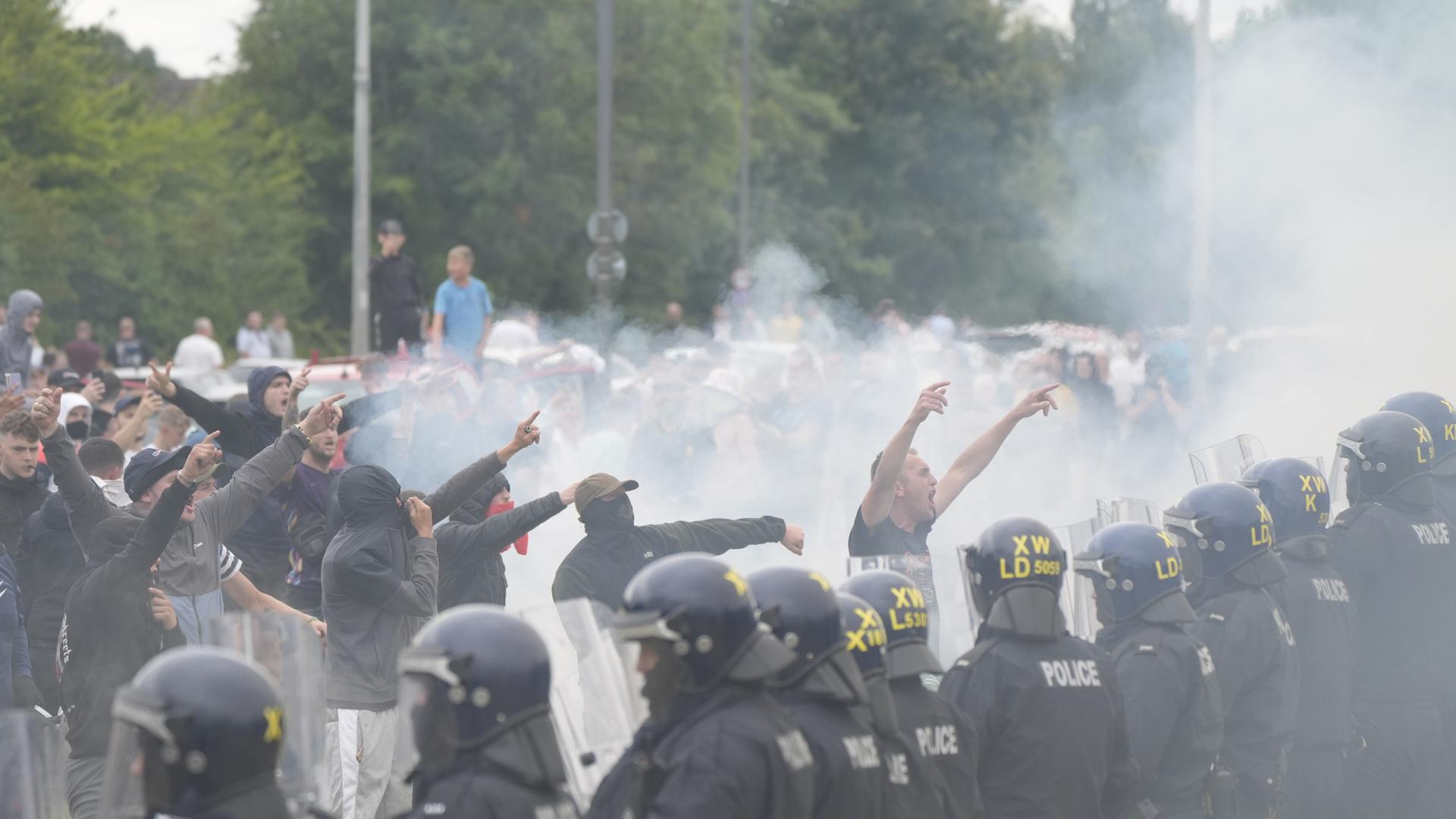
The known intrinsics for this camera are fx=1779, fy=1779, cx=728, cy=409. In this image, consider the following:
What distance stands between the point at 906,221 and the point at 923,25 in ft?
18.0

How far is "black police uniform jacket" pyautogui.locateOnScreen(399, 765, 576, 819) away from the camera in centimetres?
348

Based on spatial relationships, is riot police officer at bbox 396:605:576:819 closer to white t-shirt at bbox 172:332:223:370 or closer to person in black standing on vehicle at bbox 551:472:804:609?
person in black standing on vehicle at bbox 551:472:804:609

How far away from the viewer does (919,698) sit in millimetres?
4699

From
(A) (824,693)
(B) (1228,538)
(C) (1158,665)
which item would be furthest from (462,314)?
(A) (824,693)

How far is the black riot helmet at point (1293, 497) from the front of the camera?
22.1 feet

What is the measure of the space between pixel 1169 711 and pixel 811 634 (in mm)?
1745

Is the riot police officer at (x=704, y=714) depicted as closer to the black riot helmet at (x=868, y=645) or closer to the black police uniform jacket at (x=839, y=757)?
the black police uniform jacket at (x=839, y=757)

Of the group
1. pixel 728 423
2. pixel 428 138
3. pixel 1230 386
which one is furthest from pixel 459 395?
pixel 428 138

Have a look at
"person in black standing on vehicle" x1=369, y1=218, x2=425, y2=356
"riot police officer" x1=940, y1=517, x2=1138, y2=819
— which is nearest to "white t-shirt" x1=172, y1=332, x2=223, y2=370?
"person in black standing on vehicle" x1=369, y1=218, x2=425, y2=356

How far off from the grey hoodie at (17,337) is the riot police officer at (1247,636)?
8407 mm

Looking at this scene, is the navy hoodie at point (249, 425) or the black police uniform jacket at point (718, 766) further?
the navy hoodie at point (249, 425)

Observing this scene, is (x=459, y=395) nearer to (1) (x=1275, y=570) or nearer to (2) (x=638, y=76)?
(1) (x=1275, y=570)

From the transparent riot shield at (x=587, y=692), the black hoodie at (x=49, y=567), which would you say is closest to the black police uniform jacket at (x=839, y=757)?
the transparent riot shield at (x=587, y=692)

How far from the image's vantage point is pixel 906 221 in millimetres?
45438
